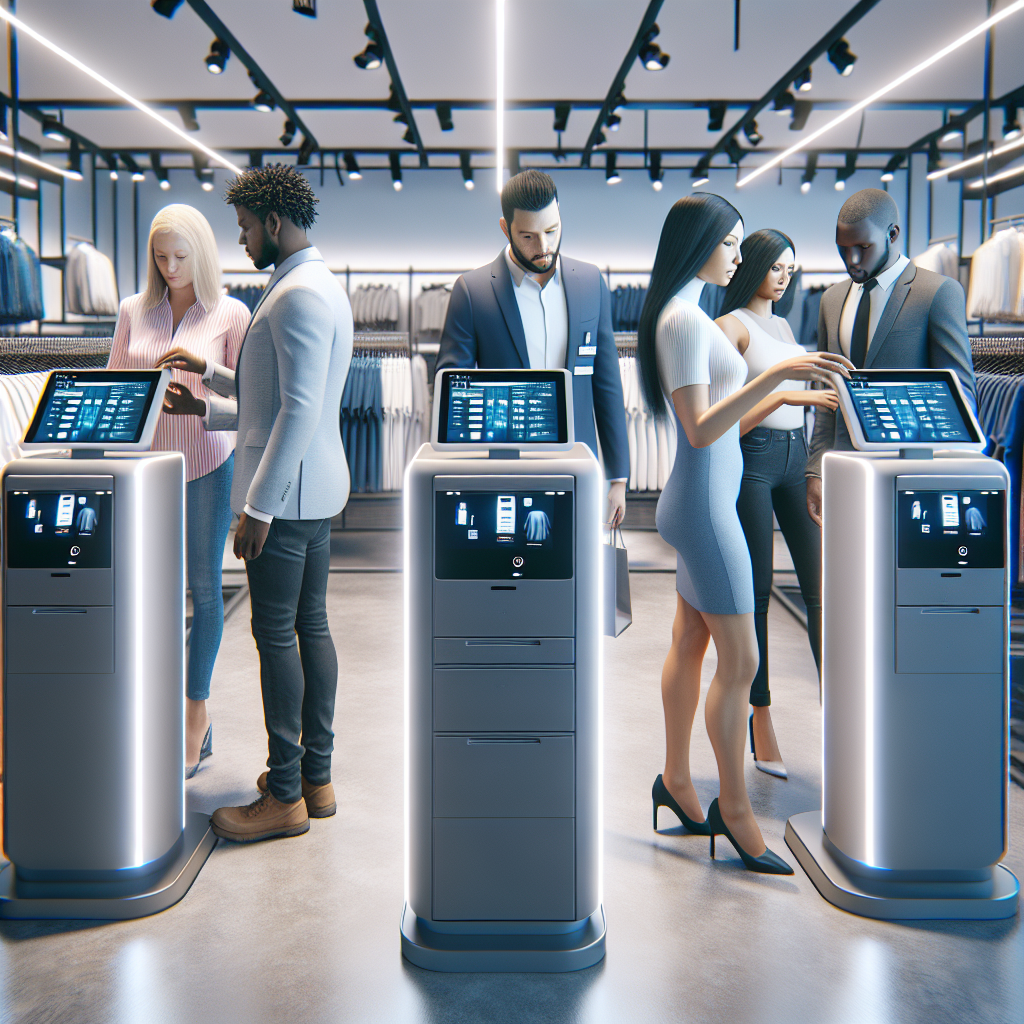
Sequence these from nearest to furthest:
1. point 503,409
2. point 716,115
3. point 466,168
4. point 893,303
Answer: point 503,409 → point 893,303 → point 716,115 → point 466,168

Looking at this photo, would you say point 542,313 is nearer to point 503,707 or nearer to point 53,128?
point 503,707

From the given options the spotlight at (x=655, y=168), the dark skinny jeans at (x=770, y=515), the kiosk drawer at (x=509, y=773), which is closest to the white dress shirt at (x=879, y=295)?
the dark skinny jeans at (x=770, y=515)

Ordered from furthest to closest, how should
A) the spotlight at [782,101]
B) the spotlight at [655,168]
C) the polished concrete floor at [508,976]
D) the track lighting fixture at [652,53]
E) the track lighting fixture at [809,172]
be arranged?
the track lighting fixture at [809,172] < the spotlight at [655,168] < the spotlight at [782,101] < the track lighting fixture at [652,53] < the polished concrete floor at [508,976]

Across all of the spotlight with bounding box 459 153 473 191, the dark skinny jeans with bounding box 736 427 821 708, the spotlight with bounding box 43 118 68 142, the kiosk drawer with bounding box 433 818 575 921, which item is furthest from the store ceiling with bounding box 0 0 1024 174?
the kiosk drawer with bounding box 433 818 575 921

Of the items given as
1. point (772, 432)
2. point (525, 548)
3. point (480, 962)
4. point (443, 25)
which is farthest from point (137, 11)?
point (480, 962)

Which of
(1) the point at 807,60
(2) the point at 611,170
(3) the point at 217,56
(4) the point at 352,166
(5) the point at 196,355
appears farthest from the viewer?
(4) the point at 352,166

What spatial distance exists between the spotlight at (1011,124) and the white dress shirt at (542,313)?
21.8 ft

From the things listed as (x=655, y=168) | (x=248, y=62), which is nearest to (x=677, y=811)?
(x=248, y=62)

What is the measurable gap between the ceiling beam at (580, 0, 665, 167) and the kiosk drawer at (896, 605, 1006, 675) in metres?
4.91

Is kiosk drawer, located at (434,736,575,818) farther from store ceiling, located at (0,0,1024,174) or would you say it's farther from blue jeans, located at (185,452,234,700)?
store ceiling, located at (0,0,1024,174)

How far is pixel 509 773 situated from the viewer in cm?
170

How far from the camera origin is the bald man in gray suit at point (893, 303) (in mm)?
2320

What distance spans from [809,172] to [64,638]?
381 inches

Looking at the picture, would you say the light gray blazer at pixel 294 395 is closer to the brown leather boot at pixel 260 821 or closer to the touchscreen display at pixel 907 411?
the brown leather boot at pixel 260 821
